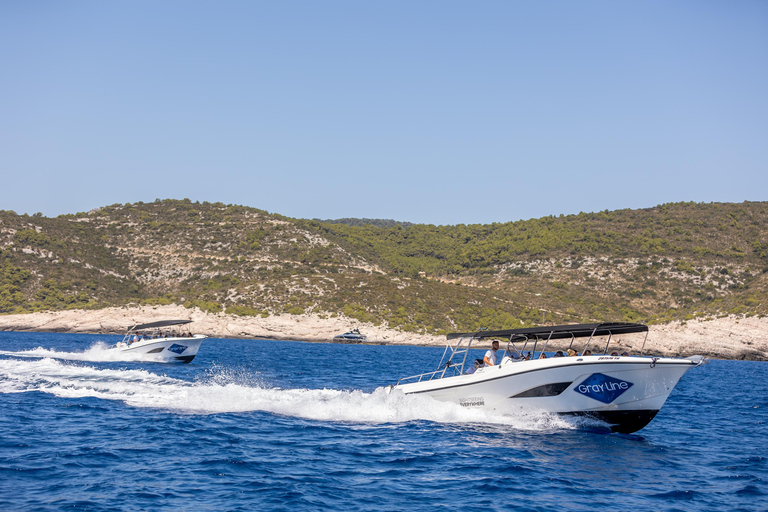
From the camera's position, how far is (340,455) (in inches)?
580

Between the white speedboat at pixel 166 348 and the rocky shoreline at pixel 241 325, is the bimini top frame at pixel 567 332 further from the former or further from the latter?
the rocky shoreline at pixel 241 325

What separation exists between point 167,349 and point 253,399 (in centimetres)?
2243

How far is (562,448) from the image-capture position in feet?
52.2

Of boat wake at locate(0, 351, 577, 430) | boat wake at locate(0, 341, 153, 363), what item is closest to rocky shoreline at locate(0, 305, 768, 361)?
boat wake at locate(0, 341, 153, 363)

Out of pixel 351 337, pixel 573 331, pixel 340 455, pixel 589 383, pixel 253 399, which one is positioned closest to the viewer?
pixel 340 455

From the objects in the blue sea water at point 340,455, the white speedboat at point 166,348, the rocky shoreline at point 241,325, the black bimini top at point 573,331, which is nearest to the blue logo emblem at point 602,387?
the blue sea water at point 340,455

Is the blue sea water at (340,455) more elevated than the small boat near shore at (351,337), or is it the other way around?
the blue sea water at (340,455)

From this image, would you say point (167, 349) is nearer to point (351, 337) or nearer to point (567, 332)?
point (567, 332)

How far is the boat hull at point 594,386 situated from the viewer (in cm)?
1747

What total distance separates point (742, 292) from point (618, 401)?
8098 cm

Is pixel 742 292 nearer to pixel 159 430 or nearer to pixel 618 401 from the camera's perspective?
pixel 618 401

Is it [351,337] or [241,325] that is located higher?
[241,325]

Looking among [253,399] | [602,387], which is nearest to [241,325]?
[253,399]

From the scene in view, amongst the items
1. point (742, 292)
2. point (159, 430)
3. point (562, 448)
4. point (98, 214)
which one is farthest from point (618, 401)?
point (98, 214)
